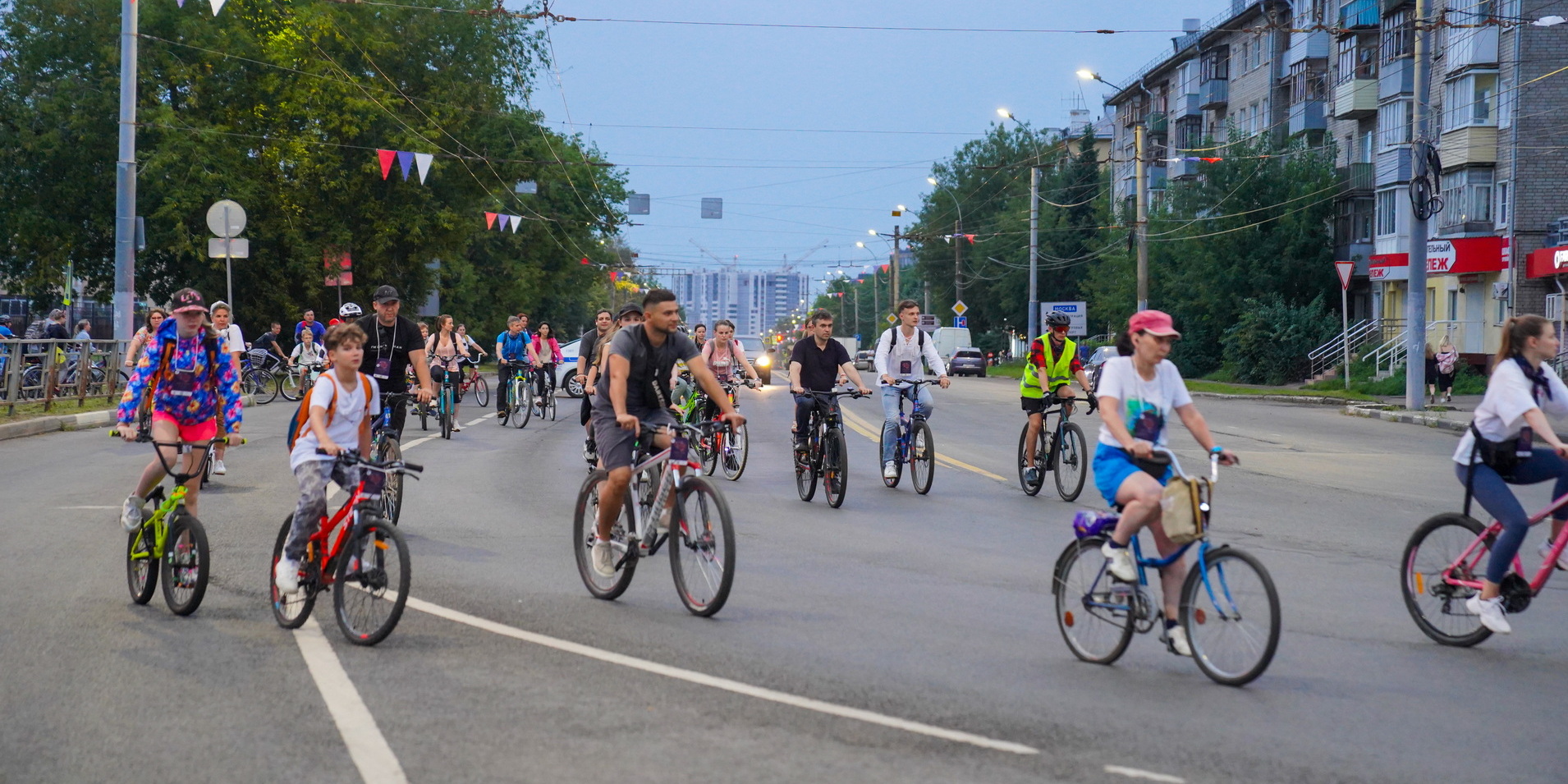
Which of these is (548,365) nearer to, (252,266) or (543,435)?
(543,435)

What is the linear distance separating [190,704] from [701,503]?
101 inches

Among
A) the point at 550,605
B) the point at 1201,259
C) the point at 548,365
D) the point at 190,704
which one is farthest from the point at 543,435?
the point at 1201,259

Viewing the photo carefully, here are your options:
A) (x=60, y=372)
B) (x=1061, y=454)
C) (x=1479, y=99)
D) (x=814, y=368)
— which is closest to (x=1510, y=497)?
(x=1061, y=454)

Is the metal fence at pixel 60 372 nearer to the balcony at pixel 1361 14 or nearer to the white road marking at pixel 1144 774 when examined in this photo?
the white road marking at pixel 1144 774

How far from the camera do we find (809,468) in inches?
526

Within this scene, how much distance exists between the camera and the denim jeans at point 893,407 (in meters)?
13.6

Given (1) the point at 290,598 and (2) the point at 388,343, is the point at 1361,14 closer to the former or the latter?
(2) the point at 388,343

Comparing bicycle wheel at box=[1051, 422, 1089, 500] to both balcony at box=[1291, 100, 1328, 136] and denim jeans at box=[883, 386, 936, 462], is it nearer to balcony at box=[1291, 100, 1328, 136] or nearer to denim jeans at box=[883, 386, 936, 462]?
denim jeans at box=[883, 386, 936, 462]

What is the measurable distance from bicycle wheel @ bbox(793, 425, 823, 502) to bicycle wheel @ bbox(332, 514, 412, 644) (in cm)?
668

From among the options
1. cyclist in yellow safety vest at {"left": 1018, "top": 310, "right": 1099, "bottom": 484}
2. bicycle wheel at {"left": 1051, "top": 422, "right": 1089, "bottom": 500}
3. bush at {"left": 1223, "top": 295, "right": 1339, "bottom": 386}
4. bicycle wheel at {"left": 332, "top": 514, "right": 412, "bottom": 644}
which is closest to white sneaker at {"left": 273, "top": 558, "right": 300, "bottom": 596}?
bicycle wheel at {"left": 332, "top": 514, "right": 412, "bottom": 644}

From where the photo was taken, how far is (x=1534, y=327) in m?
6.93

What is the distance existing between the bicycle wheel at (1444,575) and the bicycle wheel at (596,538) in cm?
385

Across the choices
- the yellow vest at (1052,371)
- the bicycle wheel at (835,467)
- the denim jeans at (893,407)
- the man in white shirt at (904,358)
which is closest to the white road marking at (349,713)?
the bicycle wheel at (835,467)

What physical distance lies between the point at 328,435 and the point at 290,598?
0.81 metres
